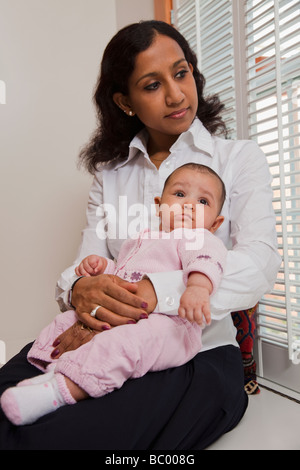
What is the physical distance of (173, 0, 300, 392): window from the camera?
1564mm

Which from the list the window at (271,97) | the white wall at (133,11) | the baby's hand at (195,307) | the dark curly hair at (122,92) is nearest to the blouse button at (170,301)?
→ the baby's hand at (195,307)

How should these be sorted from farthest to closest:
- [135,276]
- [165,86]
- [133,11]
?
[133,11] → [165,86] → [135,276]

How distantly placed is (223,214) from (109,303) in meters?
0.53

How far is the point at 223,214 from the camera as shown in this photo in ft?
4.92

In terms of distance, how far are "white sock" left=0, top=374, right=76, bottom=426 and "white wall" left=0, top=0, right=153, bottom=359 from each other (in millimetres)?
1446

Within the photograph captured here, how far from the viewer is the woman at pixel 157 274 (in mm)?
1015

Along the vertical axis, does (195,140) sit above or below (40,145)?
below

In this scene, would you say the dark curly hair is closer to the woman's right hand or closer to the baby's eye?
the baby's eye

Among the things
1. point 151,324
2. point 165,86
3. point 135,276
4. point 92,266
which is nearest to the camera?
point 151,324

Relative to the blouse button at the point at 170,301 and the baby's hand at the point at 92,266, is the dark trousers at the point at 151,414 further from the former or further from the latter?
A: the baby's hand at the point at 92,266

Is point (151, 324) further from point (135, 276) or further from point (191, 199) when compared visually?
point (191, 199)

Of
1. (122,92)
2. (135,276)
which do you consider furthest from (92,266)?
(122,92)

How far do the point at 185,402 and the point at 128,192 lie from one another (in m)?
0.84

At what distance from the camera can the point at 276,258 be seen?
137cm
